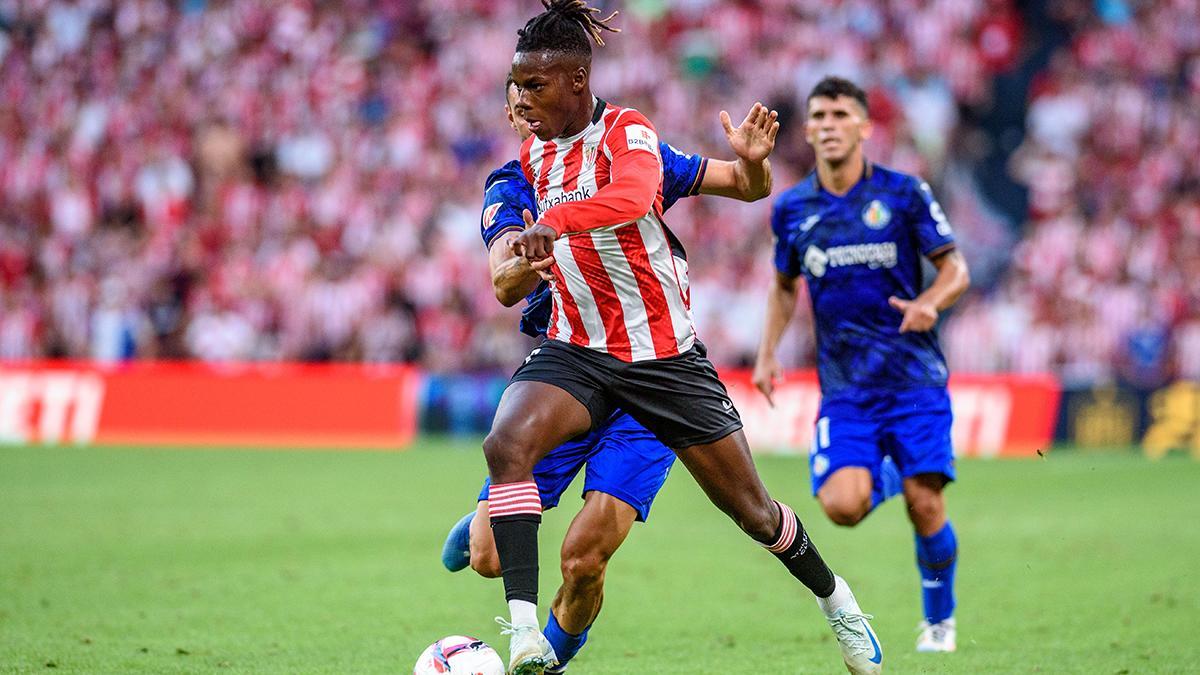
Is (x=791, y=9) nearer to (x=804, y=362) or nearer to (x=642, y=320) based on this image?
(x=804, y=362)

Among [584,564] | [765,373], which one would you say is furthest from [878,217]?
[584,564]

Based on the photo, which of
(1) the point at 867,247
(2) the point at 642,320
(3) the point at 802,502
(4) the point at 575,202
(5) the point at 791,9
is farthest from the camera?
(5) the point at 791,9

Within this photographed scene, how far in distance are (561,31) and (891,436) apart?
3.31m

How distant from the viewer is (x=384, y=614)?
27.7 feet

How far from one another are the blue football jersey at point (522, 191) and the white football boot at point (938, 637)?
9.02 ft

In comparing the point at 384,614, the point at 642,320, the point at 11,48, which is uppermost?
the point at 11,48

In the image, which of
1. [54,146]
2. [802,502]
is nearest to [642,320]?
[802,502]

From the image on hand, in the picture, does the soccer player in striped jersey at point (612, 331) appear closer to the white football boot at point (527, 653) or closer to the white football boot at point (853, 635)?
the white football boot at point (853, 635)

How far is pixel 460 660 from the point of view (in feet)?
18.4

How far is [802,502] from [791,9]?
480 inches

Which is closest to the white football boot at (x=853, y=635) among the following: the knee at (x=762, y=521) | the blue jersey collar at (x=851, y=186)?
the knee at (x=762, y=521)

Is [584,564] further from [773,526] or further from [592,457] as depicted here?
[773,526]

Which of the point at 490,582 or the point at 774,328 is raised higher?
the point at 774,328

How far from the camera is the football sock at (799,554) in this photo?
6.14 m
